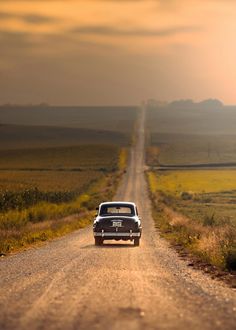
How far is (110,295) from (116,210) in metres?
18.7

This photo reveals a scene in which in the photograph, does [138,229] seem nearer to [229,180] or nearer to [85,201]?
[85,201]

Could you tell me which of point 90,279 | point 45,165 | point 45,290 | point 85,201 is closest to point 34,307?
point 45,290

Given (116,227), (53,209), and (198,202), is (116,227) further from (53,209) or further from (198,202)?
(198,202)

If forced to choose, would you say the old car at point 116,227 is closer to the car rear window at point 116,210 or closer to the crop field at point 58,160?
the car rear window at point 116,210

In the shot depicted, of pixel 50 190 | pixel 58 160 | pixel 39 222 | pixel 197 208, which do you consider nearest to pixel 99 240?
pixel 39 222

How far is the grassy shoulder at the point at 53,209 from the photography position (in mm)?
35119

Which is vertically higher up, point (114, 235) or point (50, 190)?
point (114, 235)

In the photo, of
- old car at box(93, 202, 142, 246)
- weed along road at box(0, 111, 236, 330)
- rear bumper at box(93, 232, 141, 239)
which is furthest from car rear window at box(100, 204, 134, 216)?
weed along road at box(0, 111, 236, 330)

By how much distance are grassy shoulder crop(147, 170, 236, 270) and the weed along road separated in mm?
2042

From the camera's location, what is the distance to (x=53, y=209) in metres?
62.6

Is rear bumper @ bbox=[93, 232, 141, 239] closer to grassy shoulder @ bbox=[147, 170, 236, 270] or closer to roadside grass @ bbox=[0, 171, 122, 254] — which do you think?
grassy shoulder @ bbox=[147, 170, 236, 270]

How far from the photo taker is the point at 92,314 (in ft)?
34.6

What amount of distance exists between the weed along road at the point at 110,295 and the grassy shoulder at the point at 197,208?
204 cm

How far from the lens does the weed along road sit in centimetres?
997
